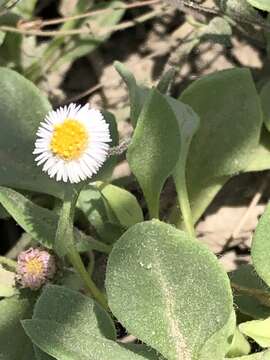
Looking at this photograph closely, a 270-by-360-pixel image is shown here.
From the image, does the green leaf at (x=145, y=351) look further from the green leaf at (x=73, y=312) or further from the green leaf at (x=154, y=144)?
the green leaf at (x=154, y=144)

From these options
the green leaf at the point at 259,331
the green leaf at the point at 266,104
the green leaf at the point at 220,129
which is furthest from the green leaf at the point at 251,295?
the green leaf at the point at 266,104

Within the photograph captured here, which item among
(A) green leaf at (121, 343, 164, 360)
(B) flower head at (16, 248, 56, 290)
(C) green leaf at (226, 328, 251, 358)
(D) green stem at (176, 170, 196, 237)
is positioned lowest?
(C) green leaf at (226, 328, 251, 358)

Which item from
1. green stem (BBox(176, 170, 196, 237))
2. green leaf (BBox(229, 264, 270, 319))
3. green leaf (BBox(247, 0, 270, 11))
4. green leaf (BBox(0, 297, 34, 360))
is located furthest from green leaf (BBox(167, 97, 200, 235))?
green leaf (BBox(0, 297, 34, 360))

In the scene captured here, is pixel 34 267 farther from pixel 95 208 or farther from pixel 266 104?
pixel 266 104

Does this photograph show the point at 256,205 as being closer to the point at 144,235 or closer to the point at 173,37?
the point at 173,37

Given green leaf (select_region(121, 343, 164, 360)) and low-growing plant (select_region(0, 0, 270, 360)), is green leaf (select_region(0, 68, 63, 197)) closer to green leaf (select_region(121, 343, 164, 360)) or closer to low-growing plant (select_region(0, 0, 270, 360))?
low-growing plant (select_region(0, 0, 270, 360))

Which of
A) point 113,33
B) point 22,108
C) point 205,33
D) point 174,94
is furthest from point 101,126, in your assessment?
point 113,33
